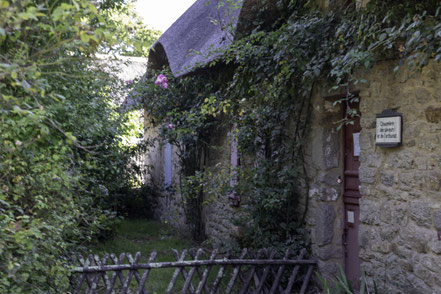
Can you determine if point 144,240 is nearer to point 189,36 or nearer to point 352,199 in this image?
point 189,36

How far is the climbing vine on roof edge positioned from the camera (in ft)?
10.7

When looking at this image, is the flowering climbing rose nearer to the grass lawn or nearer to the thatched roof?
the thatched roof

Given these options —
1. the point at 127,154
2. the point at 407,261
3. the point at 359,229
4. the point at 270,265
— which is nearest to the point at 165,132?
the point at 127,154

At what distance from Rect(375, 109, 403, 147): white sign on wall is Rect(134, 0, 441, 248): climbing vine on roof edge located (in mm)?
235

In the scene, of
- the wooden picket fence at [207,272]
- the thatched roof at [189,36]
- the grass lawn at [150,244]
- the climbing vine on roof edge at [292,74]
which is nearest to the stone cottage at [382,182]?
the climbing vine on roof edge at [292,74]

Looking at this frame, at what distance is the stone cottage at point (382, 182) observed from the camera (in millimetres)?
3186

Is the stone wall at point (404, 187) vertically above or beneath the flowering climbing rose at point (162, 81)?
beneath

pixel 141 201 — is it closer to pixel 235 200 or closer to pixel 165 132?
pixel 165 132

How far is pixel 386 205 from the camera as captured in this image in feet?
11.8

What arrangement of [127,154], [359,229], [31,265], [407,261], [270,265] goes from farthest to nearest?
[127,154] < [270,265] < [359,229] < [407,261] < [31,265]

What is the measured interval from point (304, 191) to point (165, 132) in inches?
125

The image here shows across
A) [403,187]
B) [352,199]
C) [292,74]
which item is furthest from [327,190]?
[292,74]

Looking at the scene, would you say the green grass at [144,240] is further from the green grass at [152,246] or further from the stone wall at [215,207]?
the stone wall at [215,207]

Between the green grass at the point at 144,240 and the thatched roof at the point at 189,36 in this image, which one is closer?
the green grass at the point at 144,240
